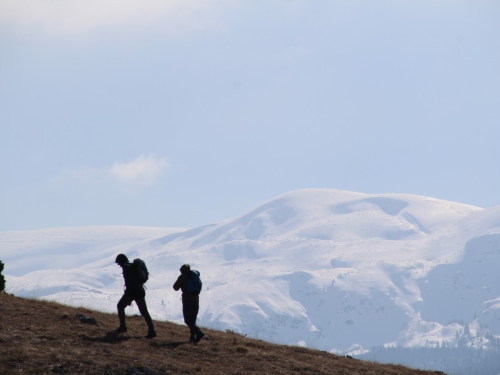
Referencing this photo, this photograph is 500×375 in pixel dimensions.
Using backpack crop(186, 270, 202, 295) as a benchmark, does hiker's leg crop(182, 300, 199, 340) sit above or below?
below

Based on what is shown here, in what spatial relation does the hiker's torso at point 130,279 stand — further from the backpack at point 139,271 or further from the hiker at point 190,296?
the hiker at point 190,296

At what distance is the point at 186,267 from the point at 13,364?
7.02 m

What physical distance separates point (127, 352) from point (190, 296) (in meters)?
3.68

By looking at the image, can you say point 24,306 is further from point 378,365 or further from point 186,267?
point 378,365

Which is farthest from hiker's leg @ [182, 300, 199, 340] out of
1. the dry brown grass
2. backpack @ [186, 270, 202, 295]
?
the dry brown grass

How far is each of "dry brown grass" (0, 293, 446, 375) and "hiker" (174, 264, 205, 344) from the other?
438 millimetres

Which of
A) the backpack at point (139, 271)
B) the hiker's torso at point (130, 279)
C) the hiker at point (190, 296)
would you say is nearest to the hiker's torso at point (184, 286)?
the hiker at point (190, 296)

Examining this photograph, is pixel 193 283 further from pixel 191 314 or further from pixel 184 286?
pixel 191 314

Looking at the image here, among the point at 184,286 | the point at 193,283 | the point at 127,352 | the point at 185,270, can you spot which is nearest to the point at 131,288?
the point at 184,286

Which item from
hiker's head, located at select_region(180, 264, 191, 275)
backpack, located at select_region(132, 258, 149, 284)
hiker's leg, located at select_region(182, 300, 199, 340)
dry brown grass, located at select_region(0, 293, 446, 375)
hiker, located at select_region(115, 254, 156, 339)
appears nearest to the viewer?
dry brown grass, located at select_region(0, 293, 446, 375)

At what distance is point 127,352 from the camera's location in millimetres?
20641

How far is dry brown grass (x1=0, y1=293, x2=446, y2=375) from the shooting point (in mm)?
18859

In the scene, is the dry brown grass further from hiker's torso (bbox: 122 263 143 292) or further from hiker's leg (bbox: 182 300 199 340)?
hiker's torso (bbox: 122 263 143 292)

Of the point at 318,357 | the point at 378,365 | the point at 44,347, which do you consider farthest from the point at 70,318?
the point at 378,365
